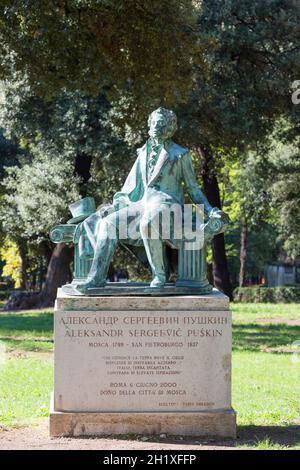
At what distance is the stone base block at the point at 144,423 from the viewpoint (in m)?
7.66

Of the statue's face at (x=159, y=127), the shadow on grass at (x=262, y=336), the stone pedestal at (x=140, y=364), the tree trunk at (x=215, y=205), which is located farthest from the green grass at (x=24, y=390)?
the tree trunk at (x=215, y=205)

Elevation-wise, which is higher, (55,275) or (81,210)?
(81,210)

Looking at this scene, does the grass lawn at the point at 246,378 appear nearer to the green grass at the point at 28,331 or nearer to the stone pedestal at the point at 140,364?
the green grass at the point at 28,331

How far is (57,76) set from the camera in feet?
52.4

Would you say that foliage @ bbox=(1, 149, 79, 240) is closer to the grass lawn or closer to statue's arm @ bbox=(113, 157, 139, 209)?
the grass lawn

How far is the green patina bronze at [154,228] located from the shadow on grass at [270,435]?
1.44 m

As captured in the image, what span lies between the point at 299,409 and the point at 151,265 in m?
2.96

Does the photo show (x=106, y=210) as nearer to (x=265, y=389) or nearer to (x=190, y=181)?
(x=190, y=181)

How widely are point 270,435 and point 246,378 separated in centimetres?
458

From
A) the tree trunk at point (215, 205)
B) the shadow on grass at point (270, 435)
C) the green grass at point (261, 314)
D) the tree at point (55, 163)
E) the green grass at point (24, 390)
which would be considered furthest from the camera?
the tree trunk at point (215, 205)

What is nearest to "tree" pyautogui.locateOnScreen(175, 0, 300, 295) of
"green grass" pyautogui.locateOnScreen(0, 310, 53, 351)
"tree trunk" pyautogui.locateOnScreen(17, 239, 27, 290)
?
"green grass" pyautogui.locateOnScreen(0, 310, 53, 351)

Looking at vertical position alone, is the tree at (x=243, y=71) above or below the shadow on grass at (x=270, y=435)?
above

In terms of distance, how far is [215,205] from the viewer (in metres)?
29.3

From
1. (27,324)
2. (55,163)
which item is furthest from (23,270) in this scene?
(27,324)
